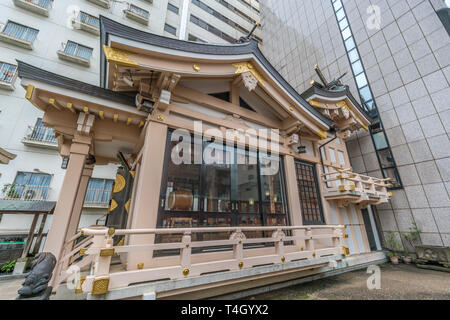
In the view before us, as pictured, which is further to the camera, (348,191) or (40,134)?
(40,134)

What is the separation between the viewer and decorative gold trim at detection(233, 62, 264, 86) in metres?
4.93

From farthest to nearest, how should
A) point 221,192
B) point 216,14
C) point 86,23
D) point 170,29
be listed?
point 216,14 < point 170,29 < point 86,23 < point 221,192

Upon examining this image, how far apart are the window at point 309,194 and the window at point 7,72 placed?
16186mm

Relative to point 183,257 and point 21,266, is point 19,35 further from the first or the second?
point 183,257

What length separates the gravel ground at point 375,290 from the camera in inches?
158

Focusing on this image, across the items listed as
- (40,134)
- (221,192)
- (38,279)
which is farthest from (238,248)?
(40,134)

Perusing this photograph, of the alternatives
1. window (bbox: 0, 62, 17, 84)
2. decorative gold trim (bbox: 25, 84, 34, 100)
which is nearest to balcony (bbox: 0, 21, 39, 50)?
window (bbox: 0, 62, 17, 84)

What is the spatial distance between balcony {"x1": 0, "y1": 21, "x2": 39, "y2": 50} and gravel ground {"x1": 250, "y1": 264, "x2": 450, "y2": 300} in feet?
58.4

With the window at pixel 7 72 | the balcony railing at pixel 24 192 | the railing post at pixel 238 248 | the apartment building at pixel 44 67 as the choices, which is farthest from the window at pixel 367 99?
the window at pixel 7 72

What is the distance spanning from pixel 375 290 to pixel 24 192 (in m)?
15.5

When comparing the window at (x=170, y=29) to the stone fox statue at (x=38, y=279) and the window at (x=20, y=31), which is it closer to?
the window at (x=20, y=31)

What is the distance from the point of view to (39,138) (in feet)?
33.5

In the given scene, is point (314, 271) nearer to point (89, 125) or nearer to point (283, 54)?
point (89, 125)

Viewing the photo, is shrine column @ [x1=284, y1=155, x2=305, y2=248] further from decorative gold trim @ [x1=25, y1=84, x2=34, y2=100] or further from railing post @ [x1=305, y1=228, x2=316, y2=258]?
decorative gold trim @ [x1=25, y1=84, x2=34, y2=100]
